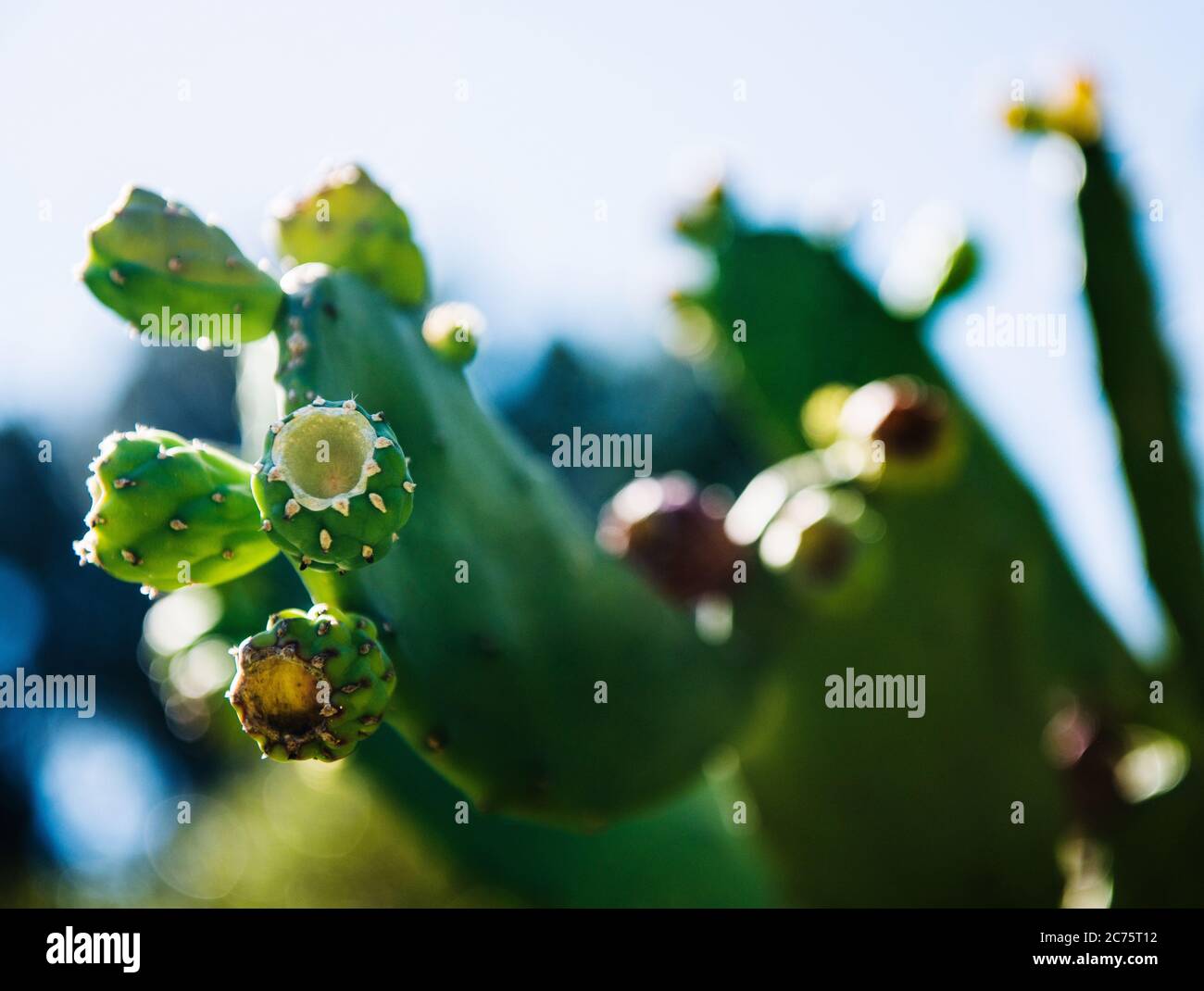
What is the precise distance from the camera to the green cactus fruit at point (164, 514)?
747 millimetres

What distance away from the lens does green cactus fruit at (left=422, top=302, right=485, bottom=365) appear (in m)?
1.14

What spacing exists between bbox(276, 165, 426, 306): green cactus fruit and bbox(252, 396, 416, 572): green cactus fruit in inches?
16.9

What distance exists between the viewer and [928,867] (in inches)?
63.7

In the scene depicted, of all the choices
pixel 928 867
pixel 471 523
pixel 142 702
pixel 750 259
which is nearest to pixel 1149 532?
pixel 928 867

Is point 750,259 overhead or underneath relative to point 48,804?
overhead

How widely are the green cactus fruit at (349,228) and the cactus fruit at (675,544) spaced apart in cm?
51

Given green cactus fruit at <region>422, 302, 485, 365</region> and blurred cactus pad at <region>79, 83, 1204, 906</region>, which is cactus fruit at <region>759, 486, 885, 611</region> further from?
green cactus fruit at <region>422, 302, 485, 365</region>

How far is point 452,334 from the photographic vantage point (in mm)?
1139

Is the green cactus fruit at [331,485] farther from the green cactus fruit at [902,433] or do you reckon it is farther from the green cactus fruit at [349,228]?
the green cactus fruit at [902,433]

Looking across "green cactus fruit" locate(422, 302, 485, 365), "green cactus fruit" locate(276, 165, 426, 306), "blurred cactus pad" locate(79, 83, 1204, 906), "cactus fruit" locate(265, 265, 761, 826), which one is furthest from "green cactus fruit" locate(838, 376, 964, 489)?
"green cactus fruit" locate(276, 165, 426, 306)

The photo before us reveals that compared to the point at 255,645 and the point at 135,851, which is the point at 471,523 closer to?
the point at 255,645

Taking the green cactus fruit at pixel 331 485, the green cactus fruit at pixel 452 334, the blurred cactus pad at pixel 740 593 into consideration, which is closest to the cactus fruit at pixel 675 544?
the blurred cactus pad at pixel 740 593

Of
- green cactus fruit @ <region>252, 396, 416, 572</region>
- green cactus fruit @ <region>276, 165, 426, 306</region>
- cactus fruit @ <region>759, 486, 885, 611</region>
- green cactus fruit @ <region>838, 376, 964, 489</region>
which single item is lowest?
green cactus fruit @ <region>252, 396, 416, 572</region>
